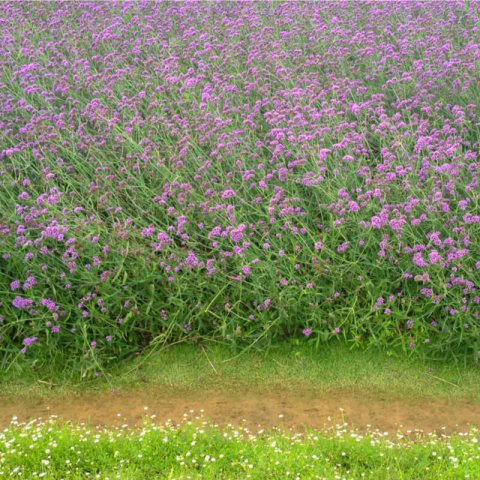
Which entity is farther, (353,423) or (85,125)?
(85,125)

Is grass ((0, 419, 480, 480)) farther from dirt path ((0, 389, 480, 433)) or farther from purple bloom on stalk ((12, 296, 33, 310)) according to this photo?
purple bloom on stalk ((12, 296, 33, 310))

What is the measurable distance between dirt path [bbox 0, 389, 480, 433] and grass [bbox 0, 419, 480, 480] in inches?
6.5

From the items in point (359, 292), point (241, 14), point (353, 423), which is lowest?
point (353, 423)

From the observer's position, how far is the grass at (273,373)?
4484mm

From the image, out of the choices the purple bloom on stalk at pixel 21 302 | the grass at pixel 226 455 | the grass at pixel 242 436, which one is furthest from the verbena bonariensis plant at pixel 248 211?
the grass at pixel 226 455

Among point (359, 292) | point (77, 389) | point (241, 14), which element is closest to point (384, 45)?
point (241, 14)

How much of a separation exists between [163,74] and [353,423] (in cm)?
329

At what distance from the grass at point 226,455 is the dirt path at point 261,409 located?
0.17 metres

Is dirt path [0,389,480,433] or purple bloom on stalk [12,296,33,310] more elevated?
purple bloom on stalk [12,296,33,310]

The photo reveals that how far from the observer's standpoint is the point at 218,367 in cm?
473

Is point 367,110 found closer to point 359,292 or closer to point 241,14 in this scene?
point 359,292

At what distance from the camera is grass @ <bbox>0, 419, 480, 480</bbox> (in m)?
3.66

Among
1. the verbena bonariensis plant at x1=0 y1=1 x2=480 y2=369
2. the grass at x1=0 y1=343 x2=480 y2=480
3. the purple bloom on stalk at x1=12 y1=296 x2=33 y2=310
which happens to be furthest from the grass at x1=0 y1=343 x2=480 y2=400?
the purple bloom on stalk at x1=12 y1=296 x2=33 y2=310

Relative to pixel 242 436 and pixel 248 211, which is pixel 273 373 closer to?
pixel 242 436
